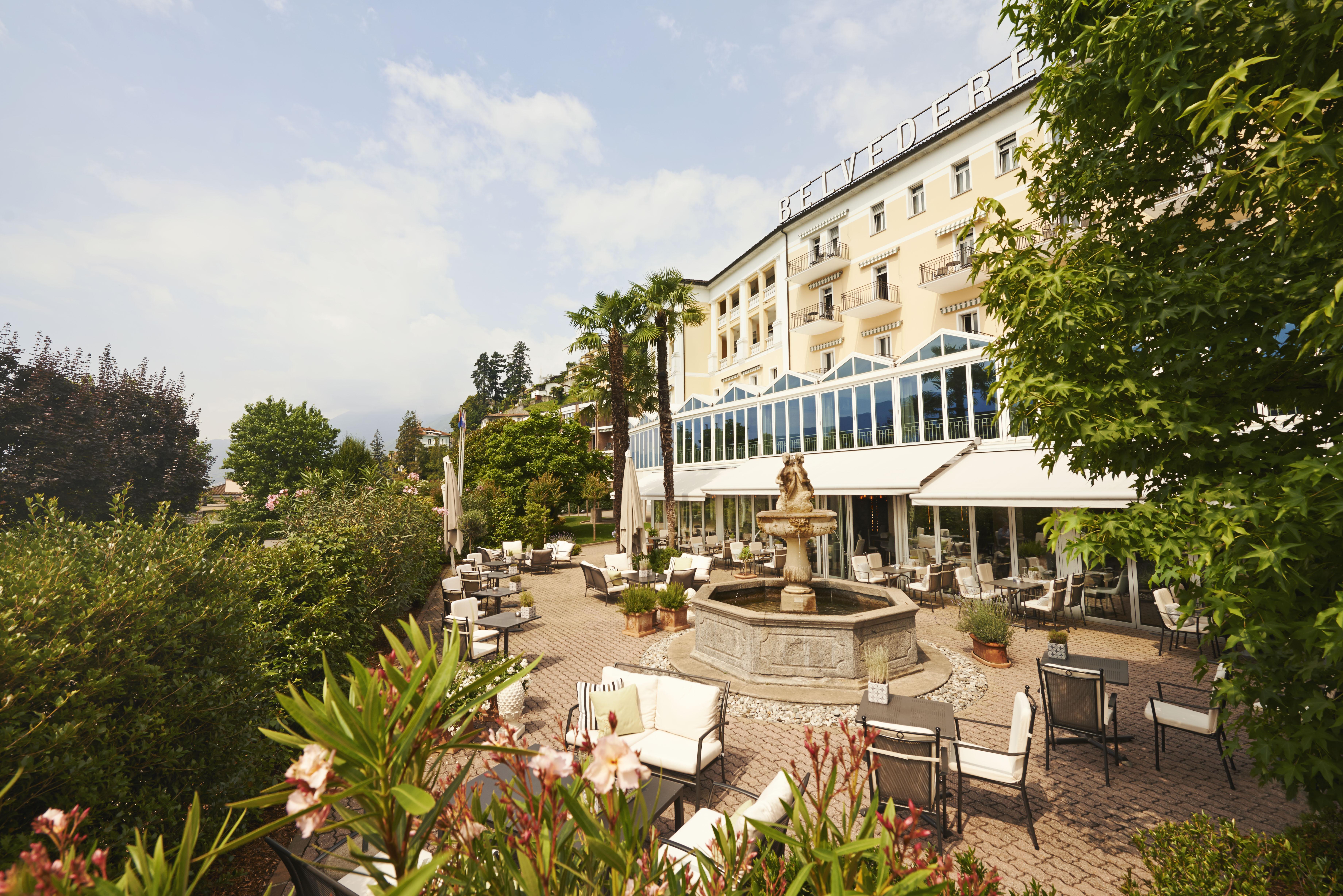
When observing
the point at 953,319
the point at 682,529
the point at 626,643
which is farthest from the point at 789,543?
the point at 682,529

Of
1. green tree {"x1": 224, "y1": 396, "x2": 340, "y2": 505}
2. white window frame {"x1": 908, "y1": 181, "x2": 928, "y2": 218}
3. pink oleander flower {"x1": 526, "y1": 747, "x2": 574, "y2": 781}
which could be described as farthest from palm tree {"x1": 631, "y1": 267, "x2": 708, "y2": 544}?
green tree {"x1": 224, "y1": 396, "x2": 340, "y2": 505}

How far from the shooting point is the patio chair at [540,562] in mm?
20609

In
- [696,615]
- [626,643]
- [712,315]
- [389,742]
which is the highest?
[712,315]

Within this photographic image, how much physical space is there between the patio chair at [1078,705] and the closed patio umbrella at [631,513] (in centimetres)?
1260

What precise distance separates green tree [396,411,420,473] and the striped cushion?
66.5m

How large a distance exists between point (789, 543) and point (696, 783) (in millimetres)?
5623

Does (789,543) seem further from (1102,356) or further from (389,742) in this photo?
(389,742)

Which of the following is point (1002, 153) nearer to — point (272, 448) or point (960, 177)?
point (960, 177)

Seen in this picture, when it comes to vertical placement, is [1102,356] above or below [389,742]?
above

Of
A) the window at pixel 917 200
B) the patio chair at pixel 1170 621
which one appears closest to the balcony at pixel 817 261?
the window at pixel 917 200

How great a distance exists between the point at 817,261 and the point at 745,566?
45.2ft

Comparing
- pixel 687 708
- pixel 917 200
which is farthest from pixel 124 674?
pixel 917 200

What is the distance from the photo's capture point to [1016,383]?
3988 mm

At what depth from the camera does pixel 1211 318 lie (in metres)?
A: 3.48
